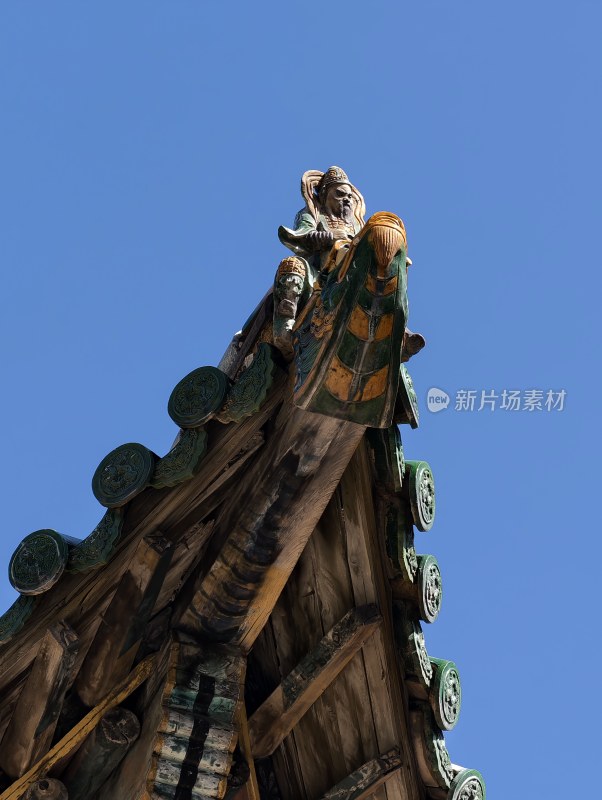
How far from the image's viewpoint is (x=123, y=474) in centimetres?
684

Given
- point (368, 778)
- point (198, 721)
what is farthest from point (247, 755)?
point (368, 778)

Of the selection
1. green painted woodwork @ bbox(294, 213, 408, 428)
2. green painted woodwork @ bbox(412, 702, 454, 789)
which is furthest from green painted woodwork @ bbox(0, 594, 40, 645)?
green painted woodwork @ bbox(412, 702, 454, 789)

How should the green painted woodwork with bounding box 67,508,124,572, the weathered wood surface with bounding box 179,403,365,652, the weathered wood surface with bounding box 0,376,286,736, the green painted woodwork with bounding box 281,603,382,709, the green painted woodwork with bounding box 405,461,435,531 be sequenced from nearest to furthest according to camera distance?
the weathered wood surface with bounding box 179,403,365,652 < the green painted woodwork with bounding box 67,508,124,572 < the weathered wood surface with bounding box 0,376,286,736 < the green painted woodwork with bounding box 405,461,435,531 < the green painted woodwork with bounding box 281,603,382,709

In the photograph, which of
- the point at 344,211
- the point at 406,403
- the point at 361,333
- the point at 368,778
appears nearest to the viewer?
the point at 361,333

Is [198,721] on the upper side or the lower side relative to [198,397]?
lower

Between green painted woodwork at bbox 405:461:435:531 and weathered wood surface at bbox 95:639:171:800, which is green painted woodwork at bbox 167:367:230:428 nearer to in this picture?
green painted woodwork at bbox 405:461:435:531

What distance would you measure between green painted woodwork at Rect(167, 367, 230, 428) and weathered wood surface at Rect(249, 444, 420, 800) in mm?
817

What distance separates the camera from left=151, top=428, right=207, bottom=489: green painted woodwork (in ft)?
22.3

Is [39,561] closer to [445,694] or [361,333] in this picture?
[361,333]

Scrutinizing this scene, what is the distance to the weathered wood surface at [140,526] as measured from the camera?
273 inches

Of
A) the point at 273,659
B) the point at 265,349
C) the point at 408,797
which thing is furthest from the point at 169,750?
the point at 265,349

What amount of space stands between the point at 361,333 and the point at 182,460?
4.17 ft

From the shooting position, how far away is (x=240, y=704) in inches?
279

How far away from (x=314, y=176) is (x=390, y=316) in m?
2.45
